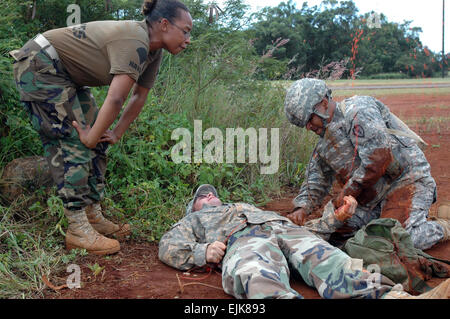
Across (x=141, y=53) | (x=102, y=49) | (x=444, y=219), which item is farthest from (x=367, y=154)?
(x=102, y=49)

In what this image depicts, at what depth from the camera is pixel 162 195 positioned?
164 inches

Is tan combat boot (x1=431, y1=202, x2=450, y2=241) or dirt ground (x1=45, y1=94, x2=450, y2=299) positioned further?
tan combat boot (x1=431, y1=202, x2=450, y2=241)

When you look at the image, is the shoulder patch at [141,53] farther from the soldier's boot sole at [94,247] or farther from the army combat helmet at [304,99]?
the soldier's boot sole at [94,247]

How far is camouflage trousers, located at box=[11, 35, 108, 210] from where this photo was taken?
2.95 m

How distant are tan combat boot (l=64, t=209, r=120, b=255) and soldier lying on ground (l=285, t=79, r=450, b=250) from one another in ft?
5.15

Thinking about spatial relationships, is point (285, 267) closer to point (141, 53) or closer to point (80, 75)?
point (141, 53)

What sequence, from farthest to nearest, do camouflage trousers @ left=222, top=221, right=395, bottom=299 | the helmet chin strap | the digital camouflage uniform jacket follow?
the helmet chin strap, the digital camouflage uniform jacket, camouflage trousers @ left=222, top=221, right=395, bottom=299

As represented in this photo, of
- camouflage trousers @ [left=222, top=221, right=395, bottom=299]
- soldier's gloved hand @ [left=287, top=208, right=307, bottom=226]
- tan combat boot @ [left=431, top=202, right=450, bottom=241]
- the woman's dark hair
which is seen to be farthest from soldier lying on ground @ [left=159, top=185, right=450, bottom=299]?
the woman's dark hair

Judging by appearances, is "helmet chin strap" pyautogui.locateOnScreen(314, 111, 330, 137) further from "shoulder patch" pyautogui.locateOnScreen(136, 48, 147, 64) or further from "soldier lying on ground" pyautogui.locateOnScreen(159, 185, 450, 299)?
"shoulder patch" pyautogui.locateOnScreen(136, 48, 147, 64)

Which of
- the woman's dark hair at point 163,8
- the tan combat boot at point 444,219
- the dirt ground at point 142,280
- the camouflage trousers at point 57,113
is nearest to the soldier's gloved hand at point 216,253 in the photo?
the dirt ground at point 142,280

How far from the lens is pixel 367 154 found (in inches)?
129

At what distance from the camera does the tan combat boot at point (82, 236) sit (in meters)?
3.16

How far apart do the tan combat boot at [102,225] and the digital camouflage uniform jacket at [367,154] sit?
1489mm
